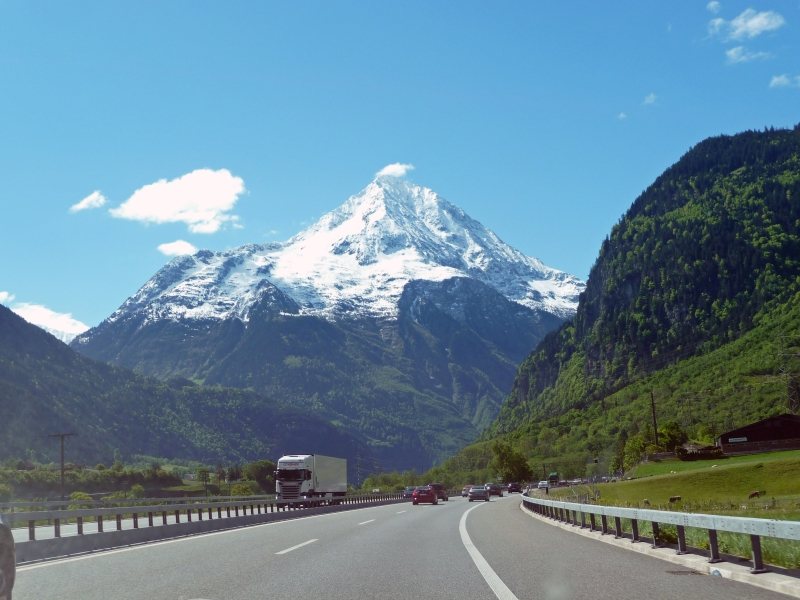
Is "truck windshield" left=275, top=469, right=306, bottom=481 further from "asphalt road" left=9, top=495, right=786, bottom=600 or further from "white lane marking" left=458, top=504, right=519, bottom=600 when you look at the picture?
"white lane marking" left=458, top=504, right=519, bottom=600

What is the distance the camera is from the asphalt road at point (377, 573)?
36.2 feet

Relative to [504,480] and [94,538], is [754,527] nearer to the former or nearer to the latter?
[94,538]

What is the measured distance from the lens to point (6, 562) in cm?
834

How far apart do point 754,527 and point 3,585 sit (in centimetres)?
860

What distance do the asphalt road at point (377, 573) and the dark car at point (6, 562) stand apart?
9.77ft

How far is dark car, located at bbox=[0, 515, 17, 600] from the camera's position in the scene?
8.20m

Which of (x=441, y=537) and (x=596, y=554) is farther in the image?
(x=441, y=537)

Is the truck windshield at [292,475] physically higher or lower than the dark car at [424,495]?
higher

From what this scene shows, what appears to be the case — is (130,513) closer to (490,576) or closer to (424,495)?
(490,576)

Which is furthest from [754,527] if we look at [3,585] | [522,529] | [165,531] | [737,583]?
[165,531]

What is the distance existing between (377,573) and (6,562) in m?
6.43

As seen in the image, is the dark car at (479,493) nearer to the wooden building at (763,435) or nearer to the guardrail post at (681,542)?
the wooden building at (763,435)

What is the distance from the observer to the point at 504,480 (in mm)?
176250

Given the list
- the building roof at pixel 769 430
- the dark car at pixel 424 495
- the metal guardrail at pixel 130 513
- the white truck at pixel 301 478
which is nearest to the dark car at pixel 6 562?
the metal guardrail at pixel 130 513
